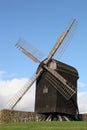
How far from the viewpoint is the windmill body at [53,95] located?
38.8m

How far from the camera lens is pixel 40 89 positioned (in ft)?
133

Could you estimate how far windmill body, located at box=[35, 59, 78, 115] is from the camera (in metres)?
38.8

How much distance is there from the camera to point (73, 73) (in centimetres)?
4225

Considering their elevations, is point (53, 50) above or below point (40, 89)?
above

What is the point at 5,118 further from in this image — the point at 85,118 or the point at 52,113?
the point at 85,118

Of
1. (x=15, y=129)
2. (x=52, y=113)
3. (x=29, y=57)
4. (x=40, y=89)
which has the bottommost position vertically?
(x=15, y=129)

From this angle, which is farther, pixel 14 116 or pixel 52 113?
pixel 52 113

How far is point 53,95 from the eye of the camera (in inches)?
1526

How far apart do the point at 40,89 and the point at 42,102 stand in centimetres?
156

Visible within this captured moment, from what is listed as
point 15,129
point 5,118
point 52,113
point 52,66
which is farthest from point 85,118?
point 15,129

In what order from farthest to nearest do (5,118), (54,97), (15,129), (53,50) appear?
(53,50) → (54,97) → (5,118) → (15,129)

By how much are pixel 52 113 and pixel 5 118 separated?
20.7 feet

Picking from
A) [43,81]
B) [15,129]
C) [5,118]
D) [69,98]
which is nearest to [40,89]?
[43,81]

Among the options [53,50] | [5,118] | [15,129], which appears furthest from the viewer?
[53,50]
